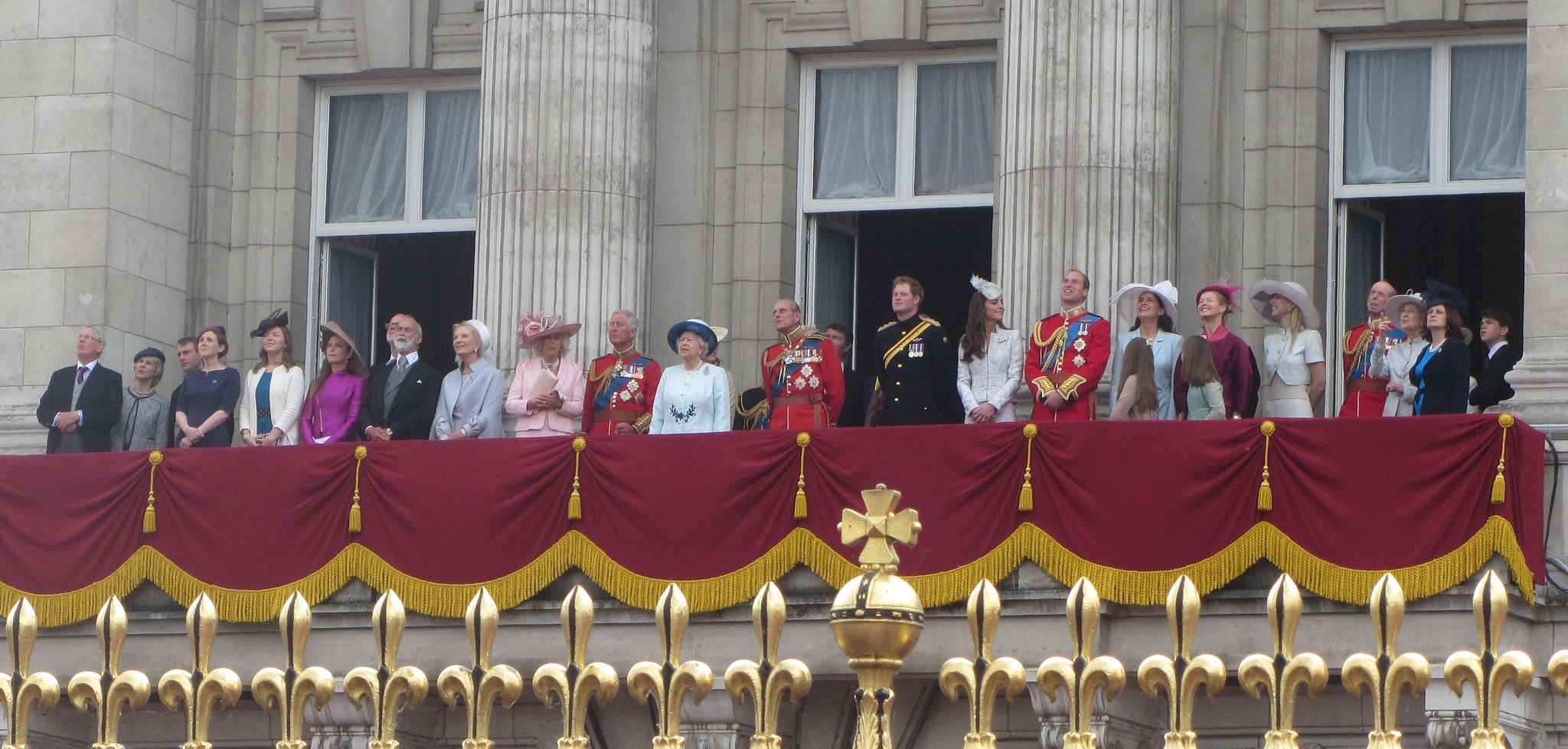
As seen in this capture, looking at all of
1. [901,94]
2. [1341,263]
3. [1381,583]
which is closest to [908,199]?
[901,94]

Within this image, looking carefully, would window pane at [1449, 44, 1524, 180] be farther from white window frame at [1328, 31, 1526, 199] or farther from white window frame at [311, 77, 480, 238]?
white window frame at [311, 77, 480, 238]

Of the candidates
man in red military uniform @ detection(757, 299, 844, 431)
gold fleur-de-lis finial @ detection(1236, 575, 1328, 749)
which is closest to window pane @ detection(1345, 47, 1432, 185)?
man in red military uniform @ detection(757, 299, 844, 431)

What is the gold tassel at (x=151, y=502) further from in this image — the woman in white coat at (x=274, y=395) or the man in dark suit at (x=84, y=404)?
the man in dark suit at (x=84, y=404)

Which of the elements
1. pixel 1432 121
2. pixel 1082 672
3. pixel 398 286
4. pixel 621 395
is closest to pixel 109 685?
pixel 1082 672

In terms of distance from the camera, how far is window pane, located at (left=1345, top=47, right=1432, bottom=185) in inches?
877

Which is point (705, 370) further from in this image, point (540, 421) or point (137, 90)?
point (137, 90)

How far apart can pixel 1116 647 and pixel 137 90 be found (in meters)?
11.3

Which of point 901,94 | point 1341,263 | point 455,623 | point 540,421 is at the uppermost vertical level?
point 901,94

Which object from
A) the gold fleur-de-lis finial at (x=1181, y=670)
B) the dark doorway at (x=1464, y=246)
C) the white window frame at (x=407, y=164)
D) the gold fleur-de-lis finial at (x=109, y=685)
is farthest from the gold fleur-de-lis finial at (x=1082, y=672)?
the white window frame at (x=407, y=164)

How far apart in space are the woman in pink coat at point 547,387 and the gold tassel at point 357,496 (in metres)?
1.38

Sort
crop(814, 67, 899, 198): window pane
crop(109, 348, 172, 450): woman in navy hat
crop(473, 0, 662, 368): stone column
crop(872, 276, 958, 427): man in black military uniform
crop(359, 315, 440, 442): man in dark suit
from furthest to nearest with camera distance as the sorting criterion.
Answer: crop(814, 67, 899, 198): window pane, crop(473, 0, 662, 368): stone column, crop(109, 348, 172, 450): woman in navy hat, crop(359, 315, 440, 442): man in dark suit, crop(872, 276, 958, 427): man in black military uniform

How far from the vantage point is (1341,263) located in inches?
886

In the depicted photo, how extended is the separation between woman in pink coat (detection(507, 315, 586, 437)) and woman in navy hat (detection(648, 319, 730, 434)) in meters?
0.83

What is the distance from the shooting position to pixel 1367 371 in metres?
18.5
